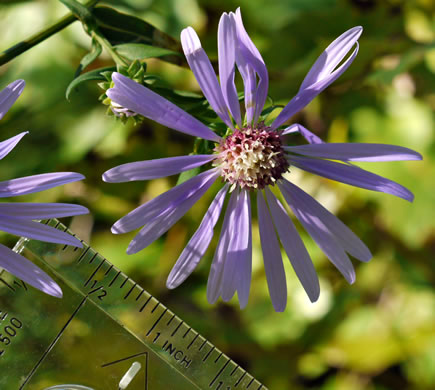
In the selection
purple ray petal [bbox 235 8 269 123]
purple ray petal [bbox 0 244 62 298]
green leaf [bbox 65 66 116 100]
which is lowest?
purple ray petal [bbox 0 244 62 298]

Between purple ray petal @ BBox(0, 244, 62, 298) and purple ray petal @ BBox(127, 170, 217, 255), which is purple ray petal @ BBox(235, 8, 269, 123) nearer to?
purple ray petal @ BBox(127, 170, 217, 255)

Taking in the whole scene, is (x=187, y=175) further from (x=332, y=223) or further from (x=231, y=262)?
(x=332, y=223)

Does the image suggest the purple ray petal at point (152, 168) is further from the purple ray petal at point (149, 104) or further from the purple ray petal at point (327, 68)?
the purple ray petal at point (327, 68)

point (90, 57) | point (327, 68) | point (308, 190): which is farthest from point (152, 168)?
point (308, 190)

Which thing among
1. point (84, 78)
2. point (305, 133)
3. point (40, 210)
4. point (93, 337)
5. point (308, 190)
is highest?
point (308, 190)

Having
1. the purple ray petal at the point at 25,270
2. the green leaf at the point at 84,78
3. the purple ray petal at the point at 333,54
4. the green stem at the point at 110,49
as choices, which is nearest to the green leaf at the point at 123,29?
the green stem at the point at 110,49

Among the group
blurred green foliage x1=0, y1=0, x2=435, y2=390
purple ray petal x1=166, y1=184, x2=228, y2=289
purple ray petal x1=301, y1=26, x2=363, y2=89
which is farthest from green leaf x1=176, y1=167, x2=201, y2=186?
blurred green foliage x1=0, y1=0, x2=435, y2=390
